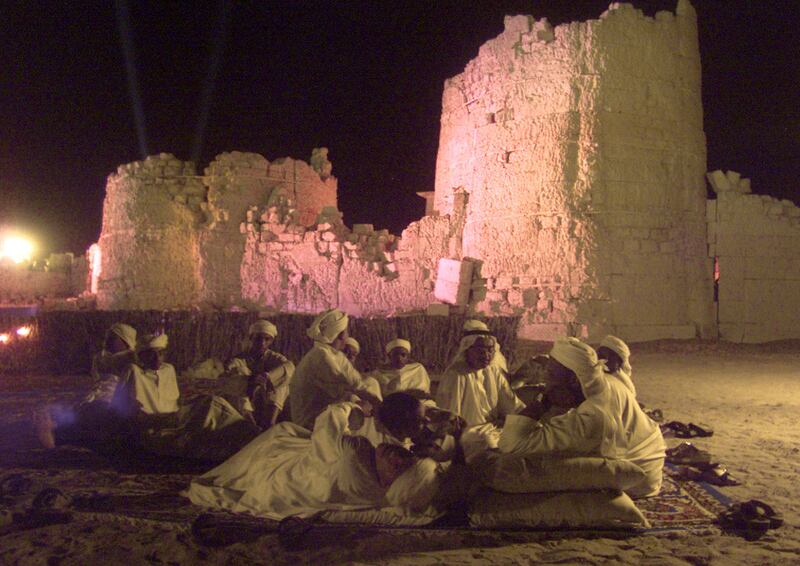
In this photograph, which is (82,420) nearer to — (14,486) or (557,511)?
(14,486)

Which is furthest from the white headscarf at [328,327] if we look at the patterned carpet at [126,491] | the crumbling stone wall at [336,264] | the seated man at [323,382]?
the crumbling stone wall at [336,264]

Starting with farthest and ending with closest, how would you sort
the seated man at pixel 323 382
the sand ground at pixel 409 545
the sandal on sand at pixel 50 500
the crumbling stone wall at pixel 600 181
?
1. the crumbling stone wall at pixel 600 181
2. the seated man at pixel 323 382
3. the sandal on sand at pixel 50 500
4. the sand ground at pixel 409 545

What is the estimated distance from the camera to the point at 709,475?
501 cm

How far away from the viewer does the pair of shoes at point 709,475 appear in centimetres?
495

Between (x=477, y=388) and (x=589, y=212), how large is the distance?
7681 millimetres

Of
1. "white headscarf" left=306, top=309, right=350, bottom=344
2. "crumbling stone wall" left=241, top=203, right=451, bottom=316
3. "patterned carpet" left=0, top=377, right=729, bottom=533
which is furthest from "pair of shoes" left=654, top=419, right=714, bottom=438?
"crumbling stone wall" left=241, top=203, right=451, bottom=316

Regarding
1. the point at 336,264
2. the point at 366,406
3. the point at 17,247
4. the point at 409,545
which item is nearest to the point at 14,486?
the point at 366,406

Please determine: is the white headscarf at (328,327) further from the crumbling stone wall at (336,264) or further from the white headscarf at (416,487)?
the crumbling stone wall at (336,264)

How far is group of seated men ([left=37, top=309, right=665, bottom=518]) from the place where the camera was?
3.92 m

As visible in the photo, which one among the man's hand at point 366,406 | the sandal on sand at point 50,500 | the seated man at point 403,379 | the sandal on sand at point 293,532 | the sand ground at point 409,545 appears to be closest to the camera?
the sand ground at point 409,545

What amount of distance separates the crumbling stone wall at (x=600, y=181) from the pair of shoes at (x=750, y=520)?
8115mm

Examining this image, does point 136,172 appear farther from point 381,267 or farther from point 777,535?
point 777,535

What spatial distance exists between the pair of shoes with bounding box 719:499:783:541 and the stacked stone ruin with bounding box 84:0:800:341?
8.10 meters

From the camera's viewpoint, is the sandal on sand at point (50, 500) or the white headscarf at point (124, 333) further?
the white headscarf at point (124, 333)
